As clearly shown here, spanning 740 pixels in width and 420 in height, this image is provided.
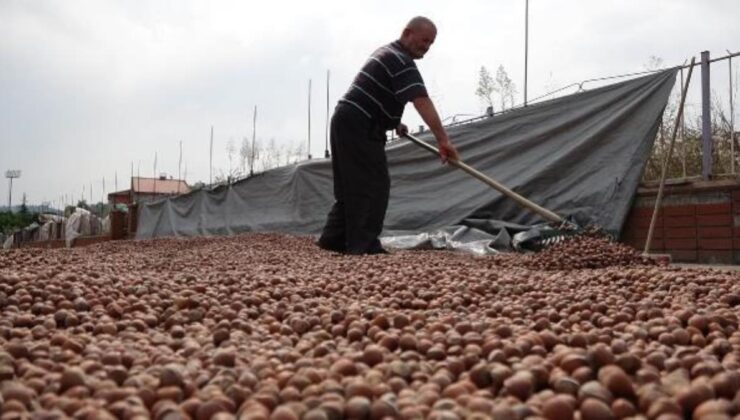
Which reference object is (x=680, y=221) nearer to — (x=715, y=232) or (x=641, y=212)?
(x=715, y=232)

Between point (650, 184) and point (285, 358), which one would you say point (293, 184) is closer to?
point (650, 184)

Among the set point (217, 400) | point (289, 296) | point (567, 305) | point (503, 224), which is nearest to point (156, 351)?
point (217, 400)

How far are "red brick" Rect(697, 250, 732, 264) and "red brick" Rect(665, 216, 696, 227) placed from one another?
0.24 metres

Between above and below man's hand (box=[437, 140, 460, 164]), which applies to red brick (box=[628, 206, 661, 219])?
below

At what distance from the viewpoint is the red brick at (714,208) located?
4824mm

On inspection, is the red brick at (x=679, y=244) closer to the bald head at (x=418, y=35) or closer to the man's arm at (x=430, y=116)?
the man's arm at (x=430, y=116)

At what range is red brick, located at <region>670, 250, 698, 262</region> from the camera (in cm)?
502

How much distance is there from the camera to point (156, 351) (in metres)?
1.61

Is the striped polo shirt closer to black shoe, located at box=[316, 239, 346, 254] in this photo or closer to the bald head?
the bald head

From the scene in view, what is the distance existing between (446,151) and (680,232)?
6.65 feet

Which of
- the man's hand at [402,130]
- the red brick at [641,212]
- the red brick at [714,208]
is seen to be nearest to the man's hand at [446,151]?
the man's hand at [402,130]

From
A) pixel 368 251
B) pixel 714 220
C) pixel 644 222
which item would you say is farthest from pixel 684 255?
pixel 368 251

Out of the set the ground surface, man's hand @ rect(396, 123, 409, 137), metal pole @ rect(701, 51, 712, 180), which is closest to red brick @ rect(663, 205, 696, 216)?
metal pole @ rect(701, 51, 712, 180)

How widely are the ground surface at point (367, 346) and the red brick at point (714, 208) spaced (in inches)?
92.8
